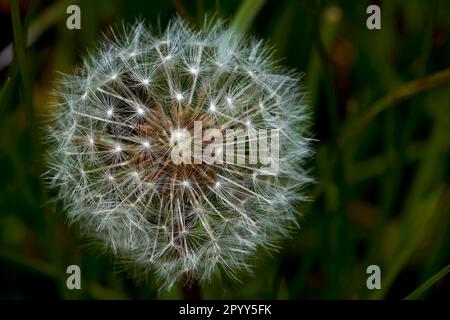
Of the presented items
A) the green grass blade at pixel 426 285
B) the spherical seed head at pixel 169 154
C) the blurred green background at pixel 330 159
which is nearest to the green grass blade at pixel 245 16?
the blurred green background at pixel 330 159

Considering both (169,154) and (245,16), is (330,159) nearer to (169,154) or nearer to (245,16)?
(245,16)

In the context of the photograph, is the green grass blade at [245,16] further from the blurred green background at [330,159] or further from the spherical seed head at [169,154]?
the spherical seed head at [169,154]

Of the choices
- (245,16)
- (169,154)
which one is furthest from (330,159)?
(169,154)

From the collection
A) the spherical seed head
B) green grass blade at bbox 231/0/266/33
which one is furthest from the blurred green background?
the spherical seed head

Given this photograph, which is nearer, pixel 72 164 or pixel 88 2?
pixel 72 164
